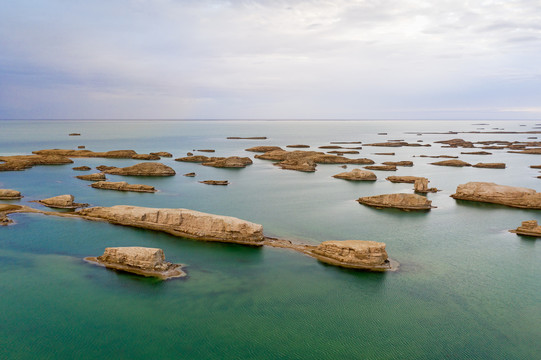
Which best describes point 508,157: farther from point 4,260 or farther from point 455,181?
point 4,260

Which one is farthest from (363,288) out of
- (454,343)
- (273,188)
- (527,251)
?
(273,188)

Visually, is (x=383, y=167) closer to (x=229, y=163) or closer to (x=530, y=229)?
(x=229, y=163)

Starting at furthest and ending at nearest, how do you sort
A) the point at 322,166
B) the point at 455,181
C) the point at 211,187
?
the point at 322,166 < the point at 455,181 < the point at 211,187

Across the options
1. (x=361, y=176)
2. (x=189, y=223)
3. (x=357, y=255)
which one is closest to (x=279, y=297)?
(x=357, y=255)

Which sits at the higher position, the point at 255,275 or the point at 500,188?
the point at 500,188

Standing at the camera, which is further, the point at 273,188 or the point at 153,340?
the point at 273,188
